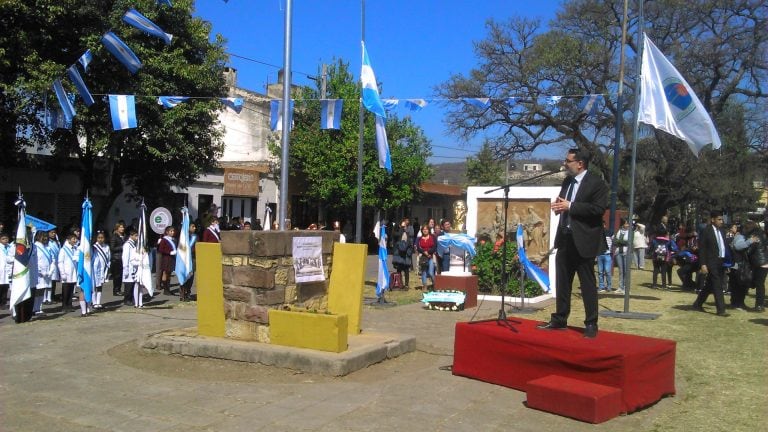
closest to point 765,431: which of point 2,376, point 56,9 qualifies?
point 2,376

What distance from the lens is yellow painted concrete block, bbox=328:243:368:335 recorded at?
8.87 metres

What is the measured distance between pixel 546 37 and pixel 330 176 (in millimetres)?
11436

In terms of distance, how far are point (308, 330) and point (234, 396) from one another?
152 cm

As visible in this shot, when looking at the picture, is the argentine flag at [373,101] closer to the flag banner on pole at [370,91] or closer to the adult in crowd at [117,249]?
the flag banner on pole at [370,91]

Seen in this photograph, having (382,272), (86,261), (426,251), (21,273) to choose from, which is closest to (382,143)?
(382,272)

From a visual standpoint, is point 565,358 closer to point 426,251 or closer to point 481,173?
point 426,251

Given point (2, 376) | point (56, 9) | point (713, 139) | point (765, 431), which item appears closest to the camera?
point (765, 431)

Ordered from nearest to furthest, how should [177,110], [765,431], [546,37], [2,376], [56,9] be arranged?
[765,431], [2,376], [56,9], [177,110], [546,37]

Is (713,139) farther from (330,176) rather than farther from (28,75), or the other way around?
(330,176)

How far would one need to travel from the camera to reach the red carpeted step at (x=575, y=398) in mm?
5676

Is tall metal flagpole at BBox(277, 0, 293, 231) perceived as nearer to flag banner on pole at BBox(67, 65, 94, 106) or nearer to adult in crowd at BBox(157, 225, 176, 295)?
flag banner on pole at BBox(67, 65, 94, 106)

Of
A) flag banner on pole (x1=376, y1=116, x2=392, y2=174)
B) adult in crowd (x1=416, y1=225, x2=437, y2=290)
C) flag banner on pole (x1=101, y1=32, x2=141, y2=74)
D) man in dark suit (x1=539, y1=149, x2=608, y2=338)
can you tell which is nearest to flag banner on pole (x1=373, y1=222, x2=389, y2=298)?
flag banner on pole (x1=376, y1=116, x2=392, y2=174)

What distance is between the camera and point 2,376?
7.17 metres

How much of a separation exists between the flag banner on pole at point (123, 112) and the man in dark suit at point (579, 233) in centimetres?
996
